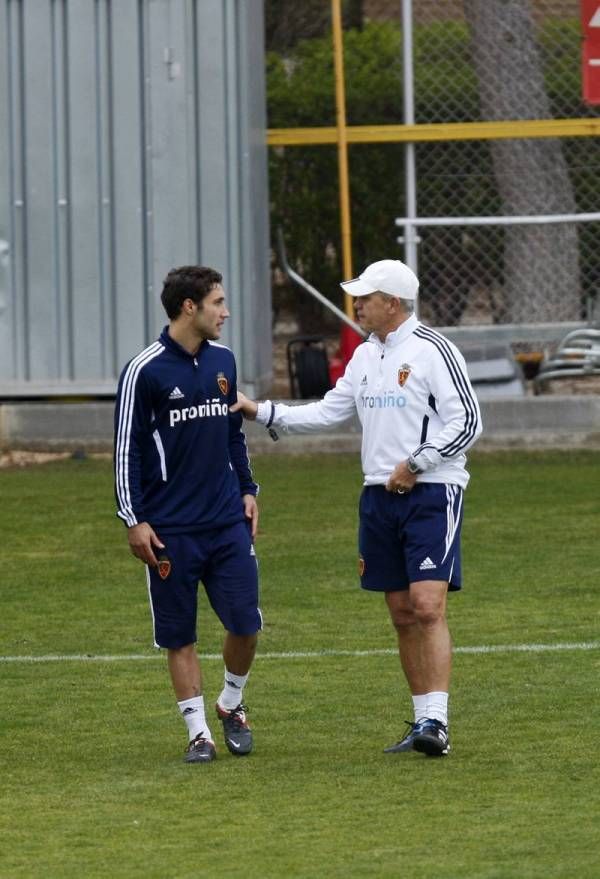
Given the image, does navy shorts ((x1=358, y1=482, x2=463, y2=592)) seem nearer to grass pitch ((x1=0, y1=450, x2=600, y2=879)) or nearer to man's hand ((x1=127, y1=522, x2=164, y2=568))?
grass pitch ((x1=0, y1=450, x2=600, y2=879))

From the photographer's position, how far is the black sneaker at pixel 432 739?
6.95 metres

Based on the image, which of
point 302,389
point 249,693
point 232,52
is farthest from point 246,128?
point 249,693

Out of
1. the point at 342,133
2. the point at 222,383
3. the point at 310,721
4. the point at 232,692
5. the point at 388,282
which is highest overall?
the point at 342,133

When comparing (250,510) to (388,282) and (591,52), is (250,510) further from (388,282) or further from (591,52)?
(591,52)

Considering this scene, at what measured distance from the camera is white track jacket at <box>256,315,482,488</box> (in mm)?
6980

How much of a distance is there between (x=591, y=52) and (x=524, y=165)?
1794 mm

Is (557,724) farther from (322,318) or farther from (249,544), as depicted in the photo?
(322,318)

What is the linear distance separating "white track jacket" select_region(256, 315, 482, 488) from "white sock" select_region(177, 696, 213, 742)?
98 centimetres

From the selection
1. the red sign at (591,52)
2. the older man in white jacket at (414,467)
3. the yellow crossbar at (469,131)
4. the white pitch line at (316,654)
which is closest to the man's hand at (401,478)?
the older man in white jacket at (414,467)

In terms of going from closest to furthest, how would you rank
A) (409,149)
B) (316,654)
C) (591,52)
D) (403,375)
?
(403,375), (316,654), (591,52), (409,149)

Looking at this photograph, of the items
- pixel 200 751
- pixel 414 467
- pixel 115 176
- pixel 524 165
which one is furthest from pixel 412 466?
pixel 524 165

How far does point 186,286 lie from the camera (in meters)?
7.05

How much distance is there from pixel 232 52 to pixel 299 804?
10.9 meters

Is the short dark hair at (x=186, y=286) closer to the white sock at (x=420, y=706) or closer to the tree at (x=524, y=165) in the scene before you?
the white sock at (x=420, y=706)
